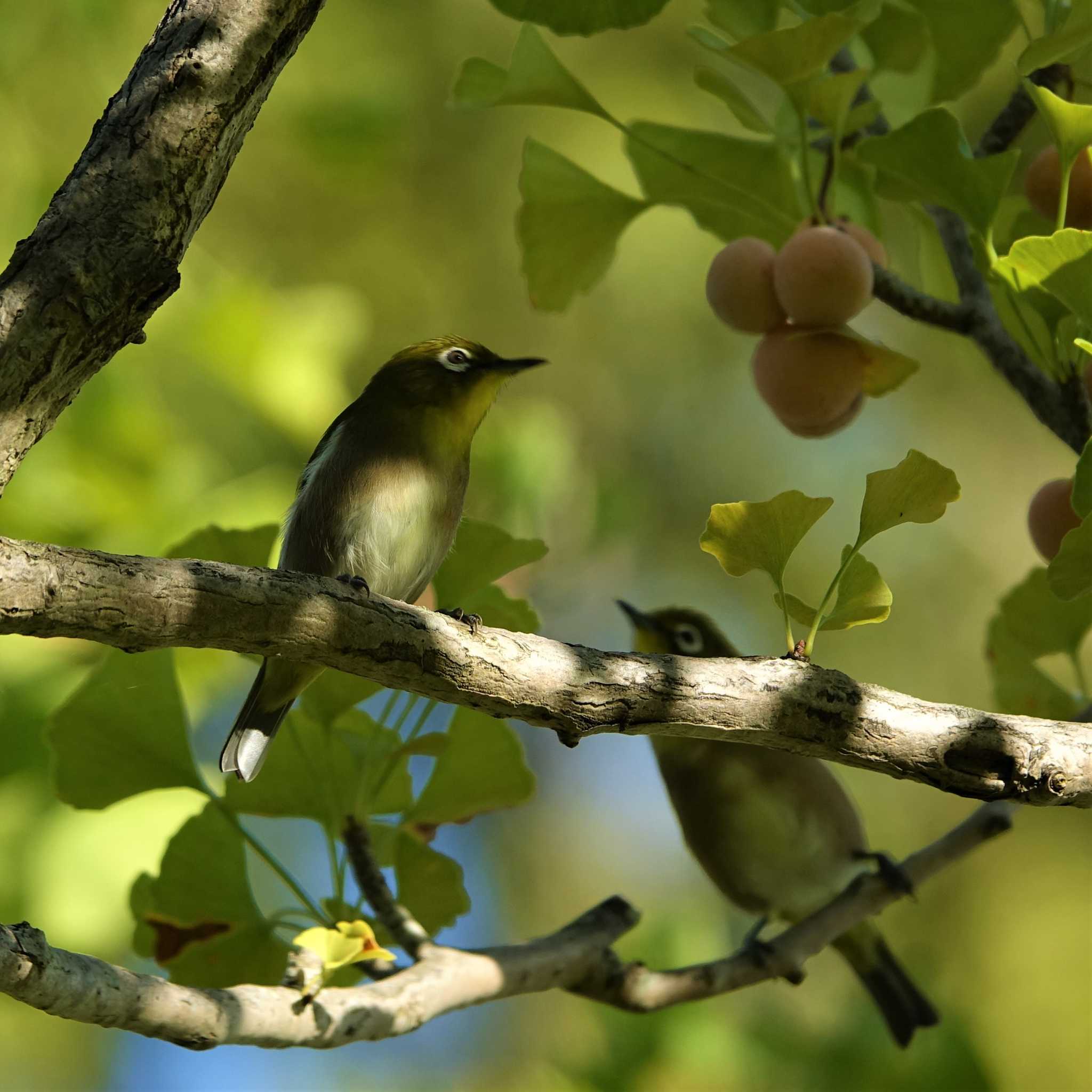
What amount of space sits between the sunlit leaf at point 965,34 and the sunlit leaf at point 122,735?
56.4 inches

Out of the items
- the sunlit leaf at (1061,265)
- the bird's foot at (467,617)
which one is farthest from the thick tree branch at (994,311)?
the bird's foot at (467,617)

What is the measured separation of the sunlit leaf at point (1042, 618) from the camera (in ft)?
5.98

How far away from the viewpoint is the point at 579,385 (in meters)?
5.50

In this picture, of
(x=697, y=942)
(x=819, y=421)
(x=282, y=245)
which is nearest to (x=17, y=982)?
(x=819, y=421)

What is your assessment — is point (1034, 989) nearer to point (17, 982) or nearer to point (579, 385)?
point (579, 385)

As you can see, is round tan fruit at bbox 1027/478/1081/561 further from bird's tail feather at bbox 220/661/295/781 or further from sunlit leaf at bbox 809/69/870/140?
bird's tail feather at bbox 220/661/295/781

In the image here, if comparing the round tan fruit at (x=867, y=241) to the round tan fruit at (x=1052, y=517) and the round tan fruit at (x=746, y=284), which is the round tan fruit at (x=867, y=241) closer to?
the round tan fruit at (x=746, y=284)

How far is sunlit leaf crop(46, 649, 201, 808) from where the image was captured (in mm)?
1716

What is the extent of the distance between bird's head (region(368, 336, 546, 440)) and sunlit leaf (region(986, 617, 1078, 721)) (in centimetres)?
107

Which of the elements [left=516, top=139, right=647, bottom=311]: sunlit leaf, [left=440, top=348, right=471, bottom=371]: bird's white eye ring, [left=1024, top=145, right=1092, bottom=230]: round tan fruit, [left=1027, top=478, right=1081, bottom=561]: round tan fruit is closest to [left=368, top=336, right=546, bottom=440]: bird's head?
[left=440, top=348, right=471, bottom=371]: bird's white eye ring

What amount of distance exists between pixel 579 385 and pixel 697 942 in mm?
3327

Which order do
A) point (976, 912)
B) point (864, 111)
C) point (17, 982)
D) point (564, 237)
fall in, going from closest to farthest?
point (17, 982) < point (864, 111) < point (564, 237) < point (976, 912)

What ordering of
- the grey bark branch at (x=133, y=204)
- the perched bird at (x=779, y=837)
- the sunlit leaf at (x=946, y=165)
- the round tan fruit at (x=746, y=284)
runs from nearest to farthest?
the grey bark branch at (x=133, y=204), the sunlit leaf at (x=946, y=165), the round tan fruit at (x=746, y=284), the perched bird at (x=779, y=837)

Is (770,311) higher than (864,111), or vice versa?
(864,111)
